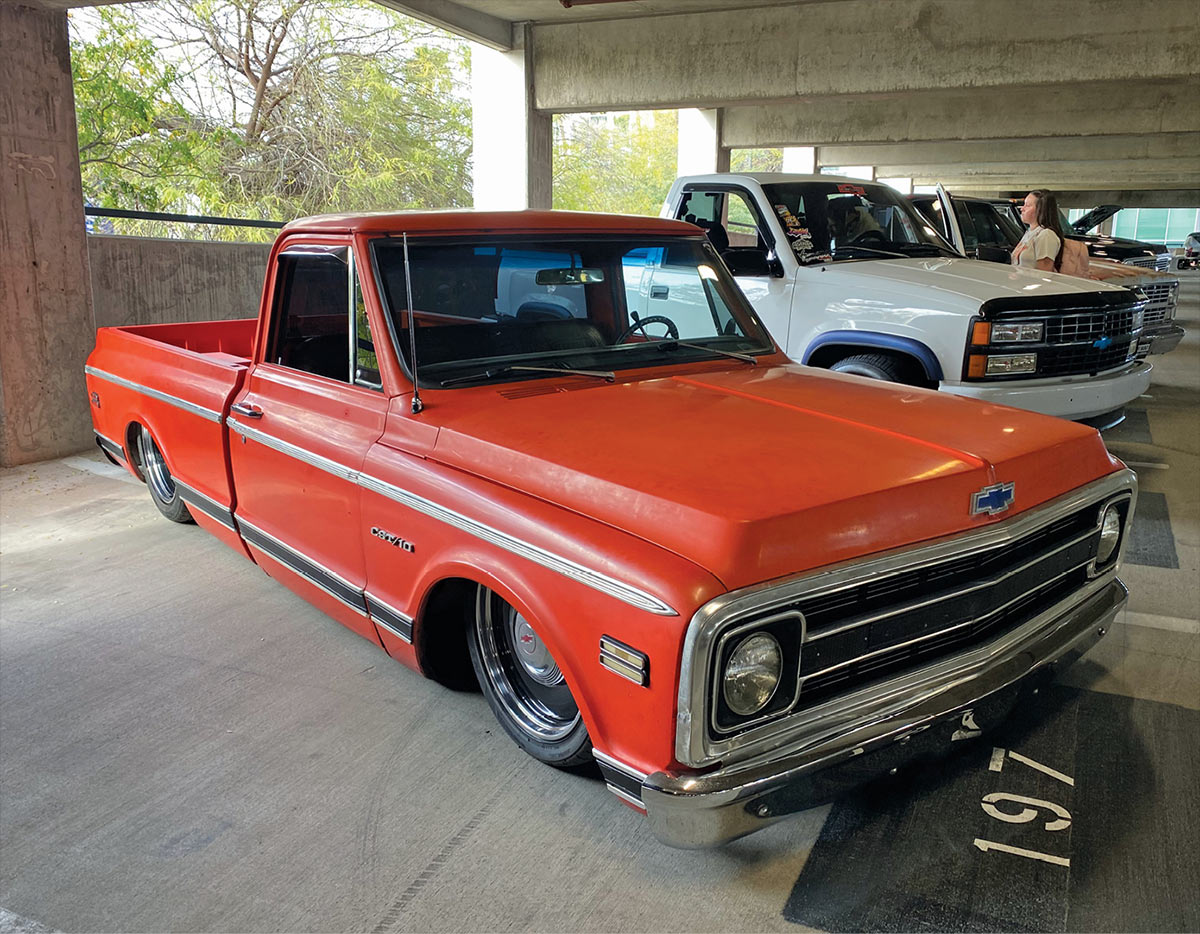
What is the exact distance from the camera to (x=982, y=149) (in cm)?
2370

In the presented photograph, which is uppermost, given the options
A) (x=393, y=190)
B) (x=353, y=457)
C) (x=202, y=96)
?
(x=202, y=96)

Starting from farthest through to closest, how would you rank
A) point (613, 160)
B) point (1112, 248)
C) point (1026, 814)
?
point (613, 160)
point (1112, 248)
point (1026, 814)

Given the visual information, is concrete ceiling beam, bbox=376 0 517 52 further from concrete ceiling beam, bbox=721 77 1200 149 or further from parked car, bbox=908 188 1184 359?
parked car, bbox=908 188 1184 359

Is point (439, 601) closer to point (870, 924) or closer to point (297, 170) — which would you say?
point (870, 924)

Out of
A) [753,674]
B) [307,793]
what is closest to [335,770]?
[307,793]

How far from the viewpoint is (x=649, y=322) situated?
370cm

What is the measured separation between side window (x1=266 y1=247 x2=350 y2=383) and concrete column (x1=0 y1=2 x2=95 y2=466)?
3.96 meters

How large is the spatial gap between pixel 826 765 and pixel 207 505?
10.7 feet

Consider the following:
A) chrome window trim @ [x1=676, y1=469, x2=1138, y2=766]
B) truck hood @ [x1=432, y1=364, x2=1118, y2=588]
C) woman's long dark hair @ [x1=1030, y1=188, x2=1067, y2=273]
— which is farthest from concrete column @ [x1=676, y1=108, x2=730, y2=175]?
chrome window trim @ [x1=676, y1=469, x2=1138, y2=766]

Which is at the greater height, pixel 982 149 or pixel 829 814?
pixel 982 149

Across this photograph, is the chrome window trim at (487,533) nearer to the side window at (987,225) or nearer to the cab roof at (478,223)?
the cab roof at (478,223)

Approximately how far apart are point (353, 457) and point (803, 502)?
161 cm

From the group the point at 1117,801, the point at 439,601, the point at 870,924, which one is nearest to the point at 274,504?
the point at 439,601

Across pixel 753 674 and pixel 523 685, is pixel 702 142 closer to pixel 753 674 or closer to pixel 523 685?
pixel 523 685
